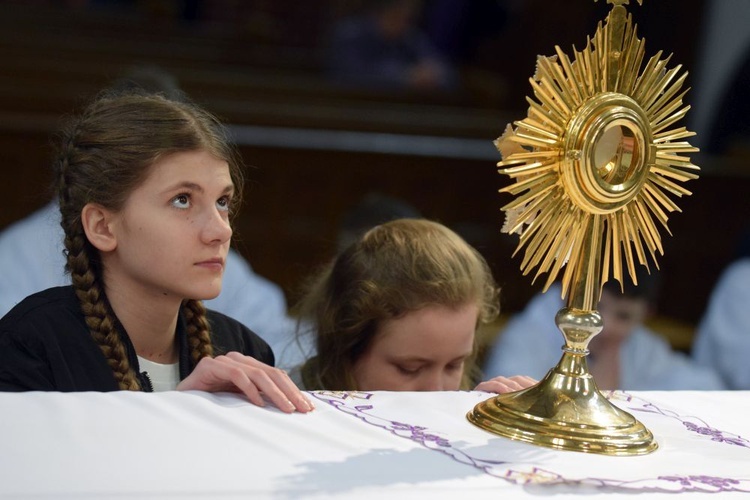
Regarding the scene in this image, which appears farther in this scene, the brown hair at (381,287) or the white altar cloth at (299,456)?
the brown hair at (381,287)

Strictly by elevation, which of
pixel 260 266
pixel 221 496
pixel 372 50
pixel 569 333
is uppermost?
pixel 372 50

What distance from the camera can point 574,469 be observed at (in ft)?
4.00

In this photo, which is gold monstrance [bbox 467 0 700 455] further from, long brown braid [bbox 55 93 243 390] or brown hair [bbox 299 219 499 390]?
brown hair [bbox 299 219 499 390]

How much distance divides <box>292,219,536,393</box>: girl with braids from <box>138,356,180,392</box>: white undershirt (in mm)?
377

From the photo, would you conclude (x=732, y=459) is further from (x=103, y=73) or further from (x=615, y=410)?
(x=103, y=73)

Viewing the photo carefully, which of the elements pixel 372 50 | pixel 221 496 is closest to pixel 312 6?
pixel 372 50

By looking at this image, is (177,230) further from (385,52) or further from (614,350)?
(385,52)

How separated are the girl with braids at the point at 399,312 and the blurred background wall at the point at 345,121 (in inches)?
72.9

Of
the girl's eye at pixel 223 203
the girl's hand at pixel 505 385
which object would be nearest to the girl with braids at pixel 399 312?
the girl's hand at pixel 505 385

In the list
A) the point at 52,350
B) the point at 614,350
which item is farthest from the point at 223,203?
the point at 614,350

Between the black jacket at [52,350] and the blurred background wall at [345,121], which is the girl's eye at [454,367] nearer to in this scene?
the black jacket at [52,350]

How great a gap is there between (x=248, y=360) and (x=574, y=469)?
395 millimetres

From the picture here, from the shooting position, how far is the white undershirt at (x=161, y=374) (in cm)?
157

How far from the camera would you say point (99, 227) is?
5.19ft
